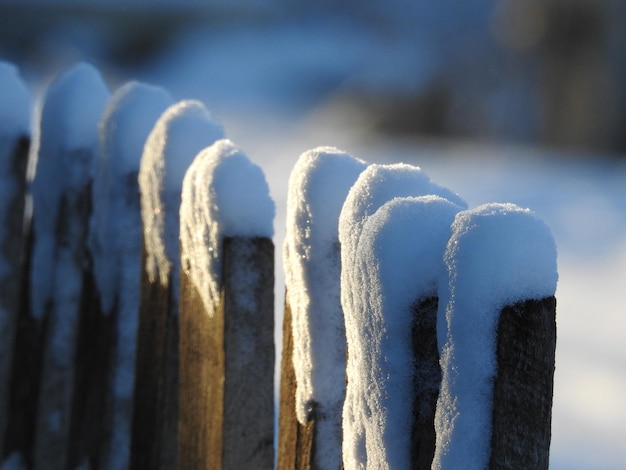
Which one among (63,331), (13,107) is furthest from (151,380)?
(13,107)

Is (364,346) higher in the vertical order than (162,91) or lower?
lower

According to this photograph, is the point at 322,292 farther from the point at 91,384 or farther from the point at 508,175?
the point at 508,175

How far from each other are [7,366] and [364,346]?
1.42 metres

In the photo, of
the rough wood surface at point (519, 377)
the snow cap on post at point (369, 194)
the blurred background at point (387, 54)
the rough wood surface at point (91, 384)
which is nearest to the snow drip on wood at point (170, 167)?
the rough wood surface at point (91, 384)

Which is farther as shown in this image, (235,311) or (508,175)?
(508,175)

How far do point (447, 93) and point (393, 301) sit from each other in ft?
48.3

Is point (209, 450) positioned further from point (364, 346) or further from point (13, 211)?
point (13, 211)

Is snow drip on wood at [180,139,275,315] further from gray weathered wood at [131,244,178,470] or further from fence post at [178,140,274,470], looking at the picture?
gray weathered wood at [131,244,178,470]

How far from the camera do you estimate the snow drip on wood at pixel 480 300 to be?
1.02 meters

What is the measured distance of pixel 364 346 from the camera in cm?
119

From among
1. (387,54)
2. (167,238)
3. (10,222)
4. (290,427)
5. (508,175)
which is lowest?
(290,427)

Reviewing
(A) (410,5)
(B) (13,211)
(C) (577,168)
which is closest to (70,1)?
(A) (410,5)

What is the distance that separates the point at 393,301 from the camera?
3.72ft

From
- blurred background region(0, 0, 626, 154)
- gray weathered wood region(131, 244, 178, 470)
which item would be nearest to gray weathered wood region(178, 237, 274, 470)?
gray weathered wood region(131, 244, 178, 470)
